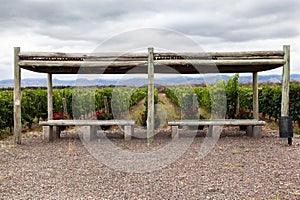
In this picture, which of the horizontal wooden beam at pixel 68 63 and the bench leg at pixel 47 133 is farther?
the bench leg at pixel 47 133

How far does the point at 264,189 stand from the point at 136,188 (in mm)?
1848

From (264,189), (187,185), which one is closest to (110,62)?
(187,185)

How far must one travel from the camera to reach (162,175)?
6254mm

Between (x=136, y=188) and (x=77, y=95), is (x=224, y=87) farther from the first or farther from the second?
(x=136, y=188)

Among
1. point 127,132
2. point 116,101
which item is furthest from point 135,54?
point 116,101

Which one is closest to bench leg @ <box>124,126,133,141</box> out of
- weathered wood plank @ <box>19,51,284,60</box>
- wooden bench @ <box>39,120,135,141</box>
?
wooden bench @ <box>39,120,135,141</box>

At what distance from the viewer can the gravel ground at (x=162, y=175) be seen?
5.23m

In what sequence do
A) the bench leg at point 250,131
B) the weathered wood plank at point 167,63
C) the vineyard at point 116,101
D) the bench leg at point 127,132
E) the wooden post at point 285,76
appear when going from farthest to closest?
1. the vineyard at point 116,101
2. the bench leg at point 250,131
3. the bench leg at point 127,132
4. the wooden post at point 285,76
5. the weathered wood plank at point 167,63

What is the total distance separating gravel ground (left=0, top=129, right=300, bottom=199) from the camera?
17.2ft

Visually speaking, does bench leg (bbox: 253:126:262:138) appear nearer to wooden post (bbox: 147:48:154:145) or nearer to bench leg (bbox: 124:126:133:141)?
wooden post (bbox: 147:48:154:145)

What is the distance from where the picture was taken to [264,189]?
5.34 meters

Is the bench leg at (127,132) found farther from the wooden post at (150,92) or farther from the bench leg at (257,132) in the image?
the bench leg at (257,132)

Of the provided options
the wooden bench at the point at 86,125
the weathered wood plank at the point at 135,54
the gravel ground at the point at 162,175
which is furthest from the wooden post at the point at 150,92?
the wooden bench at the point at 86,125

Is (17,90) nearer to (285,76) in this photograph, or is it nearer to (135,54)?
(135,54)
